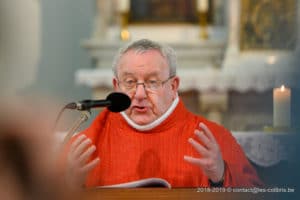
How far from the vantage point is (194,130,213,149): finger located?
225 cm

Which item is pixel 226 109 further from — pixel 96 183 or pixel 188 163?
pixel 96 183

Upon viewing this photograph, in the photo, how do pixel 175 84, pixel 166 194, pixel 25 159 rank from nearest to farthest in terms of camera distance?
pixel 25 159 < pixel 166 194 < pixel 175 84

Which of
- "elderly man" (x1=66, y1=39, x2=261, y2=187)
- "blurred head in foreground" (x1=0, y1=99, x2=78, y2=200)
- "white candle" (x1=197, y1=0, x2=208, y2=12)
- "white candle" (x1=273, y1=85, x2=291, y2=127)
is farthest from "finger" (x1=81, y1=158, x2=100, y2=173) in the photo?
"white candle" (x1=197, y1=0, x2=208, y2=12)

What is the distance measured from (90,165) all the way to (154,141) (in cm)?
23

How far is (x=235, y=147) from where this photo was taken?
7.52ft

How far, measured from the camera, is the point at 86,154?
2266mm

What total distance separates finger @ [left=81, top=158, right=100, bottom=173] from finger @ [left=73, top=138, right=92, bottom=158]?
49 millimetres

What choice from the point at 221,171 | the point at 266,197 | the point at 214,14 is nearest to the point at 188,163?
the point at 221,171

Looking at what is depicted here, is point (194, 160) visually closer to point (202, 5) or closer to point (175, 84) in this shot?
point (175, 84)

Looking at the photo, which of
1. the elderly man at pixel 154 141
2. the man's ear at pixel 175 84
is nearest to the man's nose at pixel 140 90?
the elderly man at pixel 154 141

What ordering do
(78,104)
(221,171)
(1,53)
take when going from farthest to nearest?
(221,171)
(78,104)
(1,53)

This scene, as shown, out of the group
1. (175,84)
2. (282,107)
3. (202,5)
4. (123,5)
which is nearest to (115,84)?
(175,84)

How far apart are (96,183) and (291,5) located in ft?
3.58

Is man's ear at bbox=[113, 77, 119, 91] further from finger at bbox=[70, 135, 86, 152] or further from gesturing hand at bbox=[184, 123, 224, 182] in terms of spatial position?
gesturing hand at bbox=[184, 123, 224, 182]
